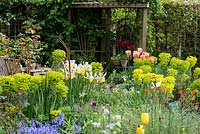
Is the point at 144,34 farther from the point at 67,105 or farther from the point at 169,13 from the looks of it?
the point at 67,105

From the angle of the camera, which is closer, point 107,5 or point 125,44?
Result: point 107,5

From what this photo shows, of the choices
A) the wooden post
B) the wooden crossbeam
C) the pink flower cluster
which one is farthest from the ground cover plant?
the pink flower cluster

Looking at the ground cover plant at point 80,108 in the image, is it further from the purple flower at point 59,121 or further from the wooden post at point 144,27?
the wooden post at point 144,27

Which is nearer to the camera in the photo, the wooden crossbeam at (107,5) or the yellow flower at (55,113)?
the yellow flower at (55,113)

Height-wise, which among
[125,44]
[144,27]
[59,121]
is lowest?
[125,44]

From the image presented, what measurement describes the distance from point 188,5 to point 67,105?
6.87m

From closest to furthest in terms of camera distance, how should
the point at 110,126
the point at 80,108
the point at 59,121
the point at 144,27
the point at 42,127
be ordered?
the point at 110,126
the point at 42,127
the point at 59,121
the point at 80,108
the point at 144,27

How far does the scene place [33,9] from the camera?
10203 mm

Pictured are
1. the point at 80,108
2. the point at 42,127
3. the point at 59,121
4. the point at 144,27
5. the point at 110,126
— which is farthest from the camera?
the point at 144,27

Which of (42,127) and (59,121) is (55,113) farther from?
(42,127)

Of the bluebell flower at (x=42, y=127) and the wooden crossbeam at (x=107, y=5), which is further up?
A: the wooden crossbeam at (x=107, y=5)

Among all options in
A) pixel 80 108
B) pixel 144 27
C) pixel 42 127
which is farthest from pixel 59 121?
pixel 144 27

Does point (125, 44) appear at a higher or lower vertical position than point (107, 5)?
lower

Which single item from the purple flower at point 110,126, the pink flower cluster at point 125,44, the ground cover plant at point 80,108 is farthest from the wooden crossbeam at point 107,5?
the purple flower at point 110,126
